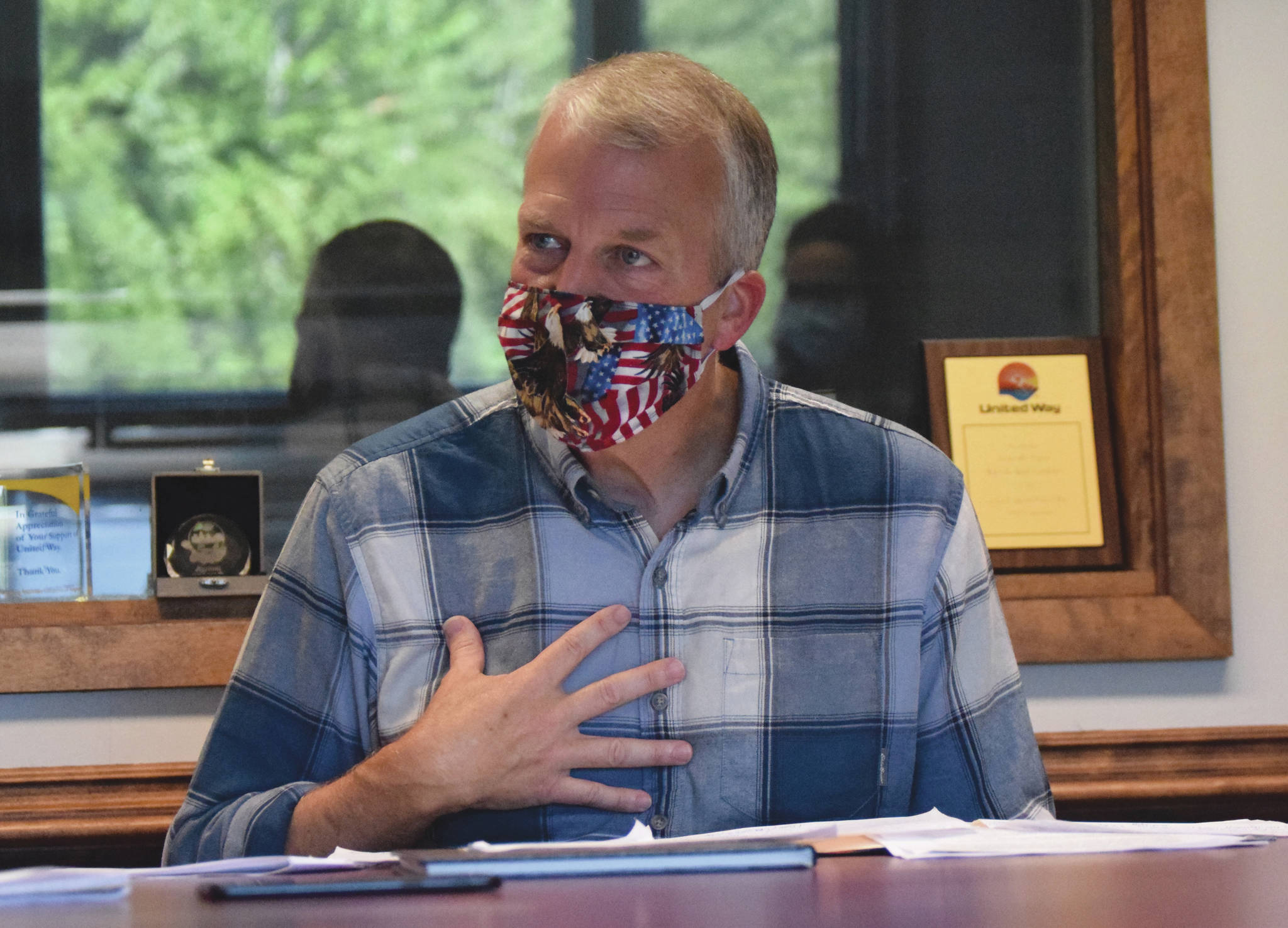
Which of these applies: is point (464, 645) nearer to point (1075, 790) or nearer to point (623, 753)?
point (623, 753)

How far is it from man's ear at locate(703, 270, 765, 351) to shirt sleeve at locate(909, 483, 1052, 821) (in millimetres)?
323

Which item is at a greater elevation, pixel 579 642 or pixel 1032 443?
pixel 1032 443

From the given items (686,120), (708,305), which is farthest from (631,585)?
(686,120)

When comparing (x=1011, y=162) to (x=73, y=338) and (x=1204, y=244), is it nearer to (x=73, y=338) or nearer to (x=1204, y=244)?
(x=1204, y=244)

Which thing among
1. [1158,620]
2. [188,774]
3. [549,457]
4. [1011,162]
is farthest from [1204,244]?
[188,774]

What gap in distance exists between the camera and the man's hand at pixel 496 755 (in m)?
1.13

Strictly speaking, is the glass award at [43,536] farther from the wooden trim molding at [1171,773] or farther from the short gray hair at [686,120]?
the wooden trim molding at [1171,773]

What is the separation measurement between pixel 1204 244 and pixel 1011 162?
30 cm

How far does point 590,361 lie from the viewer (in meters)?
1.26

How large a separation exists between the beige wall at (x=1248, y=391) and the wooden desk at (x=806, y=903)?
113 cm

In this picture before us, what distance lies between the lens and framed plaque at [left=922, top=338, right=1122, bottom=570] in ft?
6.14

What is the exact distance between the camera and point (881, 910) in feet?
2.25

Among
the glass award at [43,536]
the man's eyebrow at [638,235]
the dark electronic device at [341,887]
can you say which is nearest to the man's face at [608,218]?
the man's eyebrow at [638,235]

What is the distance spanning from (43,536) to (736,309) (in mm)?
1013
